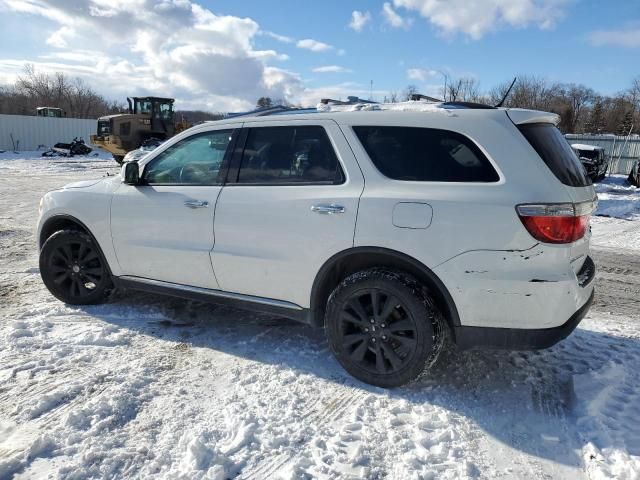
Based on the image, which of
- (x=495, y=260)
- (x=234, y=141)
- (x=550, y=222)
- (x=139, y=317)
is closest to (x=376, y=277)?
(x=495, y=260)

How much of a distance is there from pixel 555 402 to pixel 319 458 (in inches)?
66.5

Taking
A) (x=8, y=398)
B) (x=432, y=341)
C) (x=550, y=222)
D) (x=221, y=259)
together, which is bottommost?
(x=8, y=398)

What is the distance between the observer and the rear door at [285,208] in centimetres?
330

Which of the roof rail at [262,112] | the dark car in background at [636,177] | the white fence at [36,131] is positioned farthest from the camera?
the white fence at [36,131]

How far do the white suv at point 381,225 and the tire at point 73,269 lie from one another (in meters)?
0.60

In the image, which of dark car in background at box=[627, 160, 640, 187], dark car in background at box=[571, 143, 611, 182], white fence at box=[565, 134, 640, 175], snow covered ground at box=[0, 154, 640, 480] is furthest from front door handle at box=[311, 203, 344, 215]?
white fence at box=[565, 134, 640, 175]

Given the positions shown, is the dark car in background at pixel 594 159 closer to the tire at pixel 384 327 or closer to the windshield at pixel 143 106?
the tire at pixel 384 327

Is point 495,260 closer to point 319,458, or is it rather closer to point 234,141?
point 319,458

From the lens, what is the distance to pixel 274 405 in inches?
122

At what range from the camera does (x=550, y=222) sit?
2781mm

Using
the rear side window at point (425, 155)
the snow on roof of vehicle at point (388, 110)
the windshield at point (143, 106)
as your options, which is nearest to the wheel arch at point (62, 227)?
the snow on roof of vehicle at point (388, 110)

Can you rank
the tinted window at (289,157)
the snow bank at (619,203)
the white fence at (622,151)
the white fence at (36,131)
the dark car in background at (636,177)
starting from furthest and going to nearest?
the white fence at (36,131) < the white fence at (622,151) < the dark car in background at (636,177) < the snow bank at (619,203) < the tinted window at (289,157)

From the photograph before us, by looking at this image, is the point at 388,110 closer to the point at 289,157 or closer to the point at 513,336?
the point at 289,157

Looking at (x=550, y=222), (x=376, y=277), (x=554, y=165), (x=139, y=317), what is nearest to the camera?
(x=550, y=222)
